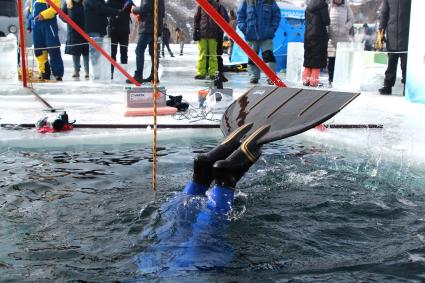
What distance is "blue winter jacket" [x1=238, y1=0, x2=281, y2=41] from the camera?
32.0 feet

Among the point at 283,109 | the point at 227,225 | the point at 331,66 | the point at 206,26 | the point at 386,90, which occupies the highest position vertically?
the point at 206,26

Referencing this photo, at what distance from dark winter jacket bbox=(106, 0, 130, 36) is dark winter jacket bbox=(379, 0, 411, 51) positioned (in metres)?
4.71

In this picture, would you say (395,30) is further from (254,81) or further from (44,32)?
(44,32)

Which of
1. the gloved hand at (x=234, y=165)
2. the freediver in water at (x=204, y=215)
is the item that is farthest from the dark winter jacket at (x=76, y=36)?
the gloved hand at (x=234, y=165)

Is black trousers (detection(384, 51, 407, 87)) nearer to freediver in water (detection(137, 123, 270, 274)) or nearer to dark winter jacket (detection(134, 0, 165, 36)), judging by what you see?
dark winter jacket (detection(134, 0, 165, 36))

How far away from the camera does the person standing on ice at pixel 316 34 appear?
9.60 meters

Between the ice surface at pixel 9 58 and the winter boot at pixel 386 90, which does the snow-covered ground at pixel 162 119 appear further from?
the ice surface at pixel 9 58

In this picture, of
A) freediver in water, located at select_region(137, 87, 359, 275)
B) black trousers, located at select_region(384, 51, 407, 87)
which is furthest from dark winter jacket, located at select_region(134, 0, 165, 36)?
freediver in water, located at select_region(137, 87, 359, 275)

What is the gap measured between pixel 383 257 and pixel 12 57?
889cm

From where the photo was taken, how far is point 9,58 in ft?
33.1

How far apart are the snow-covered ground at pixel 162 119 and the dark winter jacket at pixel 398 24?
0.87m

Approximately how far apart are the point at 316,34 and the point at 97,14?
4.08 metres

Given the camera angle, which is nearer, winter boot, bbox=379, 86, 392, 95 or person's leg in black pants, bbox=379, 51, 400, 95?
person's leg in black pants, bbox=379, 51, 400, 95

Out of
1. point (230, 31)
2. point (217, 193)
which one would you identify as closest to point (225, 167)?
point (217, 193)
